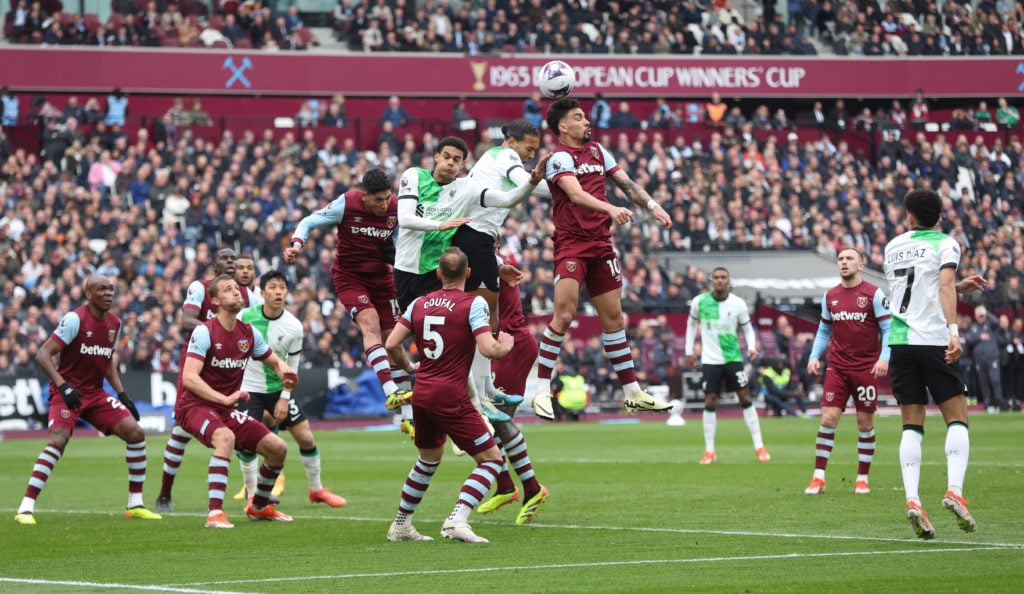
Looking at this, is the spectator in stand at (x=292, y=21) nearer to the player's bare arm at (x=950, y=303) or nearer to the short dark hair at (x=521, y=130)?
the short dark hair at (x=521, y=130)

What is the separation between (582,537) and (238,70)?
33.6 m

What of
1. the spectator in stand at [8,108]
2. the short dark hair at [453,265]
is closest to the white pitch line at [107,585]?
the short dark hair at [453,265]

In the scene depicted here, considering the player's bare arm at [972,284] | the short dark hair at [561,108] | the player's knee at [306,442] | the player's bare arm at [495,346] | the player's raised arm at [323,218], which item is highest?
the short dark hair at [561,108]

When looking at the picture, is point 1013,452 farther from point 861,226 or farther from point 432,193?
point 861,226

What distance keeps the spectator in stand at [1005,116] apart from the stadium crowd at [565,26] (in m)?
2.42

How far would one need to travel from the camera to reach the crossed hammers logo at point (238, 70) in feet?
144

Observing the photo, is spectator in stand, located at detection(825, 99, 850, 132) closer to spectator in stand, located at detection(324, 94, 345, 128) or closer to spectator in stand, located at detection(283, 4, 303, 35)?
spectator in stand, located at detection(324, 94, 345, 128)

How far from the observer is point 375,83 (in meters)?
45.4

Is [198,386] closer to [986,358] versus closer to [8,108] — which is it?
[986,358]

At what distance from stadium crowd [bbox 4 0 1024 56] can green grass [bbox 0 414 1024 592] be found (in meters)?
23.4

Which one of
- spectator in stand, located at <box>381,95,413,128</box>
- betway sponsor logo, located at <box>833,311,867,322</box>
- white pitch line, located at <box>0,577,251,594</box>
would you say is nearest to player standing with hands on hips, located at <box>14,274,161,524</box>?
white pitch line, located at <box>0,577,251,594</box>

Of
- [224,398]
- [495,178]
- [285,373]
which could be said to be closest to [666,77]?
[495,178]

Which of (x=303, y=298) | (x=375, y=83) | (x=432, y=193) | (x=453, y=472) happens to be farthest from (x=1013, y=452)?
(x=375, y=83)

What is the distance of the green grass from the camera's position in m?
10.0
